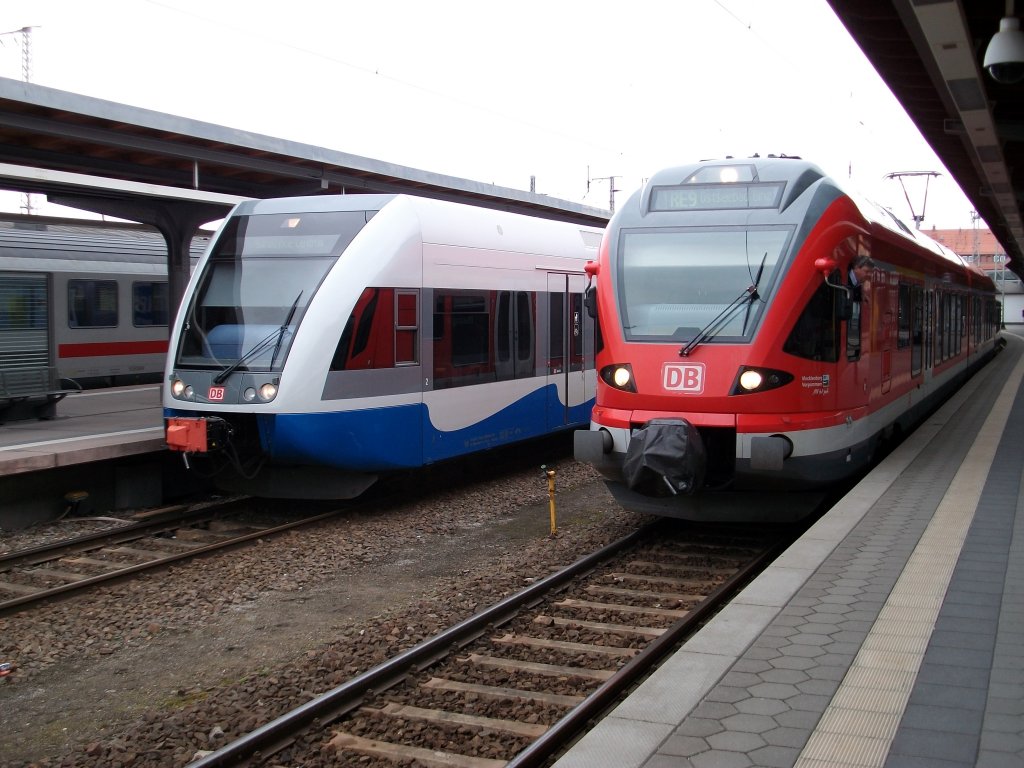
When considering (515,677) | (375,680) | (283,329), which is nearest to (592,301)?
(283,329)

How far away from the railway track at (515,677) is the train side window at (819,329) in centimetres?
174

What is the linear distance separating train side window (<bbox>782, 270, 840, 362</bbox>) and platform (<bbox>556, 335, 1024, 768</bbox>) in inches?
53.5

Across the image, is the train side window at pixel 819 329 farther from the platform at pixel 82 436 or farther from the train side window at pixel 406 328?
the platform at pixel 82 436

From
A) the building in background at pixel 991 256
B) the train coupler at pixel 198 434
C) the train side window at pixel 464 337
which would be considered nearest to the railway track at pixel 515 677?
the train side window at pixel 464 337

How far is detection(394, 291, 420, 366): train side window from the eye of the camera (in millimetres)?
10344

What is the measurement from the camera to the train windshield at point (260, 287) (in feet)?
32.2

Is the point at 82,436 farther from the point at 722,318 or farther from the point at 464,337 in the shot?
the point at 722,318

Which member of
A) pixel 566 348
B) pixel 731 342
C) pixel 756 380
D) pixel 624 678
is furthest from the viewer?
pixel 566 348

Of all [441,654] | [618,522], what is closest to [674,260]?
[618,522]

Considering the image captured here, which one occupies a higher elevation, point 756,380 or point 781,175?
point 781,175

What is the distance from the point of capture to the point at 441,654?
245 inches

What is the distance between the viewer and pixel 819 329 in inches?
334

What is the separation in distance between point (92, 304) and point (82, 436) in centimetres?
966

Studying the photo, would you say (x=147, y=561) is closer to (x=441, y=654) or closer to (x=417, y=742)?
(x=441, y=654)
